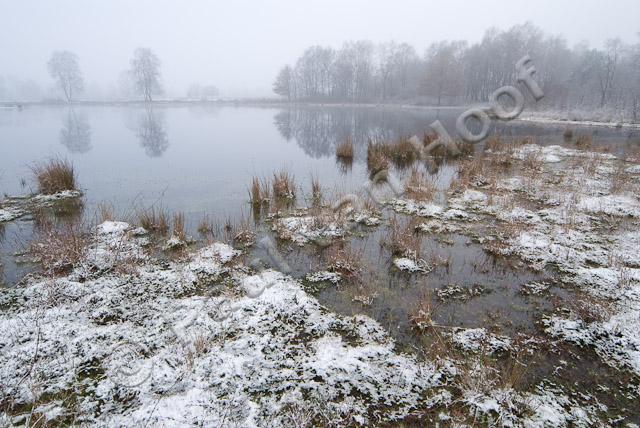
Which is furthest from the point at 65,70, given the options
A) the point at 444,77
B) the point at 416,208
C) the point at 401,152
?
the point at 416,208

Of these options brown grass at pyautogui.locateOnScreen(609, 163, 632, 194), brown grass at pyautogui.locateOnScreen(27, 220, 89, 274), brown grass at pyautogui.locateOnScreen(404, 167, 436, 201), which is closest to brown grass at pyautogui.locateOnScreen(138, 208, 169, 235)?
brown grass at pyautogui.locateOnScreen(27, 220, 89, 274)

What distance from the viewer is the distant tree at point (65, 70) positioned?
6556 cm

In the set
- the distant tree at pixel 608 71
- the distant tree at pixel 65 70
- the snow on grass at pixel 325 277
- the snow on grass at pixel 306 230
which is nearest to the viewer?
the snow on grass at pixel 325 277

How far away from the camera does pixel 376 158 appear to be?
11.8 metres

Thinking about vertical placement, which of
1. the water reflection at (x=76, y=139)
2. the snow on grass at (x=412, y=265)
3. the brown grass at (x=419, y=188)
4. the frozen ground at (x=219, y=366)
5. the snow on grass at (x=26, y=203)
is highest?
the water reflection at (x=76, y=139)

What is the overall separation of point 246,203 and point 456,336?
606 cm

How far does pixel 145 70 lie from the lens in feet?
226

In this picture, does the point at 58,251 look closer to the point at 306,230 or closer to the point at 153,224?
the point at 153,224

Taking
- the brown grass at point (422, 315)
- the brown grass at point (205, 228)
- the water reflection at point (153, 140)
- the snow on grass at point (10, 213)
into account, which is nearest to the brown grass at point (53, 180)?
the snow on grass at point (10, 213)

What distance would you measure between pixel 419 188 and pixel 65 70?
8552 cm

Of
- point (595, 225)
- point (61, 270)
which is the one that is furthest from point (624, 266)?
point (61, 270)

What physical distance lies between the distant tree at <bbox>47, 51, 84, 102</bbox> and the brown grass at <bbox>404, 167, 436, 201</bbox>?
80.8 metres

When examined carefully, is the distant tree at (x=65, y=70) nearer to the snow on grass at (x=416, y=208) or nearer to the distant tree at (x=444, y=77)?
the distant tree at (x=444, y=77)

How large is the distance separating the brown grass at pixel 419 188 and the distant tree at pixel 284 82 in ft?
225
